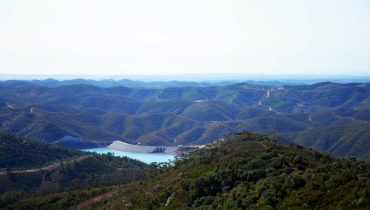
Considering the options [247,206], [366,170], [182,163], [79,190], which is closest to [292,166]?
[366,170]

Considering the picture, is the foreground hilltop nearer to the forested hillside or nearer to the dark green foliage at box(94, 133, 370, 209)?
the dark green foliage at box(94, 133, 370, 209)

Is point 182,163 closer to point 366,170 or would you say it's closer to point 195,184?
point 195,184

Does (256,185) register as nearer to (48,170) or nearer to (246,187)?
(246,187)

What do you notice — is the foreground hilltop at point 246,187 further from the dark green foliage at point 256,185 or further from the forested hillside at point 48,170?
the forested hillside at point 48,170

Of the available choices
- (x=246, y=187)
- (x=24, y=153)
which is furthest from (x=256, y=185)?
(x=24, y=153)

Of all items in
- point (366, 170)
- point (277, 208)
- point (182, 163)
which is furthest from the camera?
point (182, 163)

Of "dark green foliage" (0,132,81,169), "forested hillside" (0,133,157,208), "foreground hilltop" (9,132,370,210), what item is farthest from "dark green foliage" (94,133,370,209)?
"dark green foliage" (0,132,81,169)

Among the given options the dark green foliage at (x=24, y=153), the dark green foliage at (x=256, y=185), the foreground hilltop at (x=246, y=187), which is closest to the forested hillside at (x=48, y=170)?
the dark green foliage at (x=24, y=153)

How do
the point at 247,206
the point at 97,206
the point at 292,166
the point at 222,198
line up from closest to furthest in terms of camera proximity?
the point at 247,206
the point at 222,198
the point at 292,166
the point at 97,206
